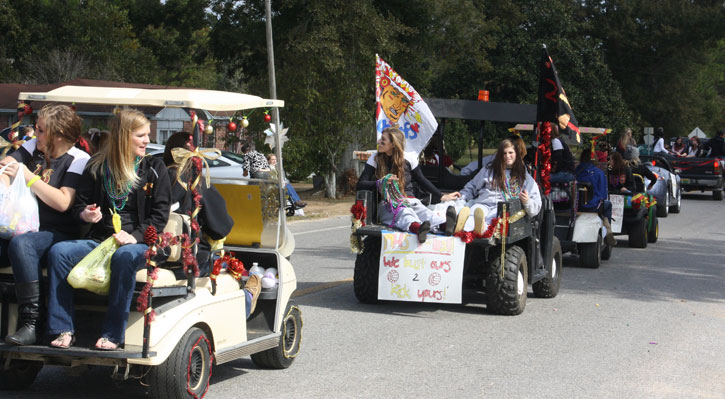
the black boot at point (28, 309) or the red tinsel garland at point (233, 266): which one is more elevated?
the red tinsel garland at point (233, 266)

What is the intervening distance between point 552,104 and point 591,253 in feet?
11.2

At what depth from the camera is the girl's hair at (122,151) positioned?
563cm

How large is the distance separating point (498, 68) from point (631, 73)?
454 inches

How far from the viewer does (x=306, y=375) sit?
681 cm

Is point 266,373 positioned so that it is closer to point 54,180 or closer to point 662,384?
point 54,180

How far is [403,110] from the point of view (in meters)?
10.8

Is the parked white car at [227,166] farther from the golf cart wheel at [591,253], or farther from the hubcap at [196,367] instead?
the hubcap at [196,367]

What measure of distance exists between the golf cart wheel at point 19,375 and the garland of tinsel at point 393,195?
14.3ft

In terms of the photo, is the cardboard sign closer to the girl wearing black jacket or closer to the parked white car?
the parked white car

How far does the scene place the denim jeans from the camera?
5387 millimetres

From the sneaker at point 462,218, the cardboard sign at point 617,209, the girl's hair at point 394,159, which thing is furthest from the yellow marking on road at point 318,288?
the cardboard sign at point 617,209

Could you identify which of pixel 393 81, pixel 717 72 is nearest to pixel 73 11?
pixel 393 81

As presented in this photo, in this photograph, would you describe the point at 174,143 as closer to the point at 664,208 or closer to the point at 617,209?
the point at 617,209

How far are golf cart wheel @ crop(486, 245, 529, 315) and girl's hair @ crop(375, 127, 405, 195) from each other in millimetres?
1286
